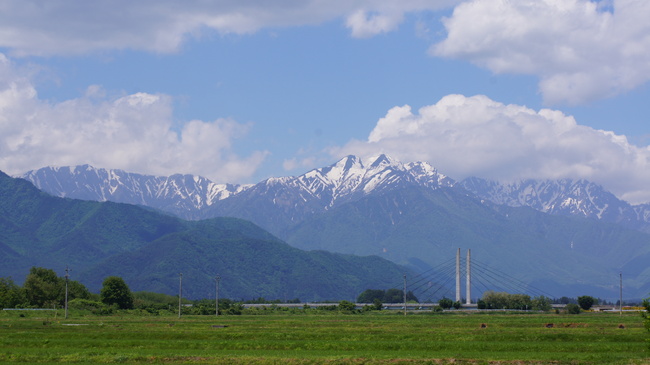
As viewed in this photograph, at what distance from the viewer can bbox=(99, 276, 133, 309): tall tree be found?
17875 cm

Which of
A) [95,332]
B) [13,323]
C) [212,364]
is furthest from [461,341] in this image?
[13,323]

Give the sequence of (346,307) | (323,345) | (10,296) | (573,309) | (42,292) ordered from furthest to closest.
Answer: (346,307) → (42,292) → (573,309) → (10,296) → (323,345)

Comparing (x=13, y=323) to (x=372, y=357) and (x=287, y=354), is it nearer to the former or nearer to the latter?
(x=287, y=354)

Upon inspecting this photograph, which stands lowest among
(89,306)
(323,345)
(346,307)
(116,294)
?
(323,345)

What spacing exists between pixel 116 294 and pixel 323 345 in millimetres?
111388

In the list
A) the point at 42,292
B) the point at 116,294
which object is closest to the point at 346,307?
the point at 116,294

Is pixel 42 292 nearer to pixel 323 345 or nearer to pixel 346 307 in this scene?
pixel 346 307

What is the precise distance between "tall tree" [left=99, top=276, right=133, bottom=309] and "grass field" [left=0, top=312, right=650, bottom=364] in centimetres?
7442

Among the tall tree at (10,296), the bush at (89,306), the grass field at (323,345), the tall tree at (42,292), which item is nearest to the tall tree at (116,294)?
the bush at (89,306)

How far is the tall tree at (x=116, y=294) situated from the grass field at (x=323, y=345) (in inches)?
2930

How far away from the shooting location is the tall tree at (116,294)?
179 metres

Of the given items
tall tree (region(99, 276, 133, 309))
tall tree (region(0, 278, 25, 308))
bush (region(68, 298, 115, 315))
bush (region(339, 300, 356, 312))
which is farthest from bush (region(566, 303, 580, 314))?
tall tree (region(0, 278, 25, 308))

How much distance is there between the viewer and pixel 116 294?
17925 centimetres

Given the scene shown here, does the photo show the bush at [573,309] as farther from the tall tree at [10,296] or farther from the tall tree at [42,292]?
the tall tree at [10,296]
